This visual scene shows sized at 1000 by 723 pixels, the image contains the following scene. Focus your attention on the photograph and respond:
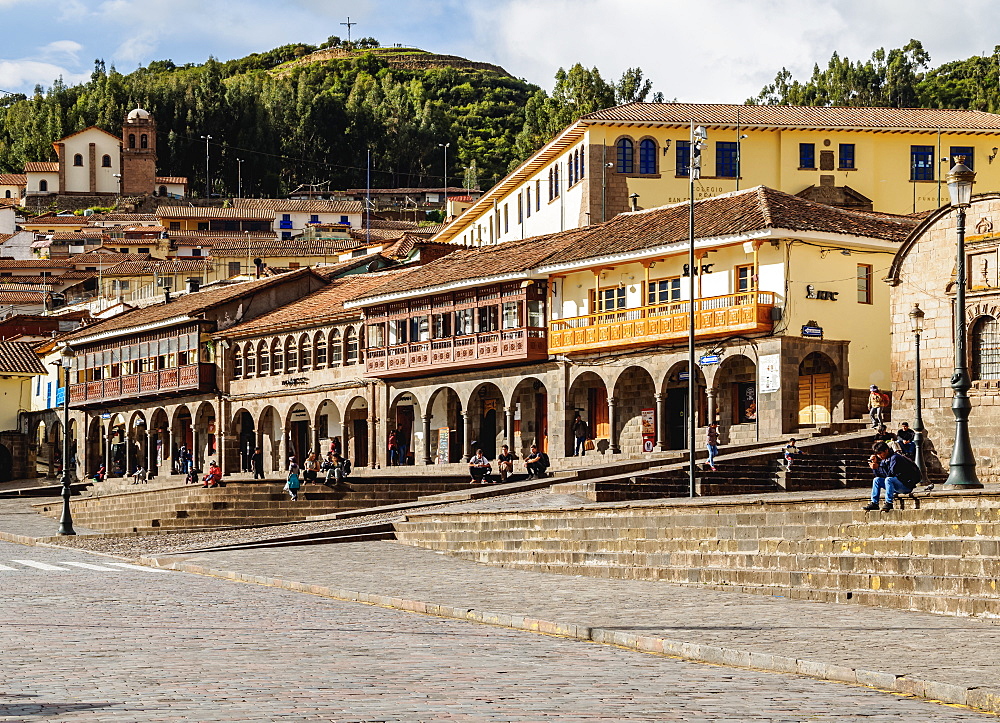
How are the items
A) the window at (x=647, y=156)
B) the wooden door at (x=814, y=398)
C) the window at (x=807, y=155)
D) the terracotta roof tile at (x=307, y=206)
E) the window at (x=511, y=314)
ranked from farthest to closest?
the terracotta roof tile at (x=307, y=206), the window at (x=807, y=155), the window at (x=647, y=156), the window at (x=511, y=314), the wooden door at (x=814, y=398)

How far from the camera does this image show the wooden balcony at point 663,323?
40.1 m

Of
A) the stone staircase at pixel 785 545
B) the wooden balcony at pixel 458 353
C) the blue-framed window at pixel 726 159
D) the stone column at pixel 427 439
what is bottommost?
the stone staircase at pixel 785 545

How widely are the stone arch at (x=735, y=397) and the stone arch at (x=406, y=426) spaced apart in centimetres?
1274

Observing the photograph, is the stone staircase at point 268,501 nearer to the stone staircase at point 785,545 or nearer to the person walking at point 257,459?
the stone staircase at point 785,545

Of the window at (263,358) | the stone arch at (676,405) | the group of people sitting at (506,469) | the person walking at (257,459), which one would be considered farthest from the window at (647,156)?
the group of people sitting at (506,469)

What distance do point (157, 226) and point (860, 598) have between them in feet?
367

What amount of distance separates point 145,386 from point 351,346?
1311cm

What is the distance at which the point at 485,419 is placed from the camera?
51.7m

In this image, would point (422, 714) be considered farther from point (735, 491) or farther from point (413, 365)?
point (413, 365)

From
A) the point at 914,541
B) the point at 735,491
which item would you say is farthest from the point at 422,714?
the point at 735,491

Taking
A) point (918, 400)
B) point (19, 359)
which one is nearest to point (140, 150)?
point (19, 359)

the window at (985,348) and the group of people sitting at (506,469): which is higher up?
the window at (985,348)

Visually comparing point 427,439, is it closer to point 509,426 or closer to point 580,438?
point 509,426

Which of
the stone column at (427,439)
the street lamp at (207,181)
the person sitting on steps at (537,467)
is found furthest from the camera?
the street lamp at (207,181)
